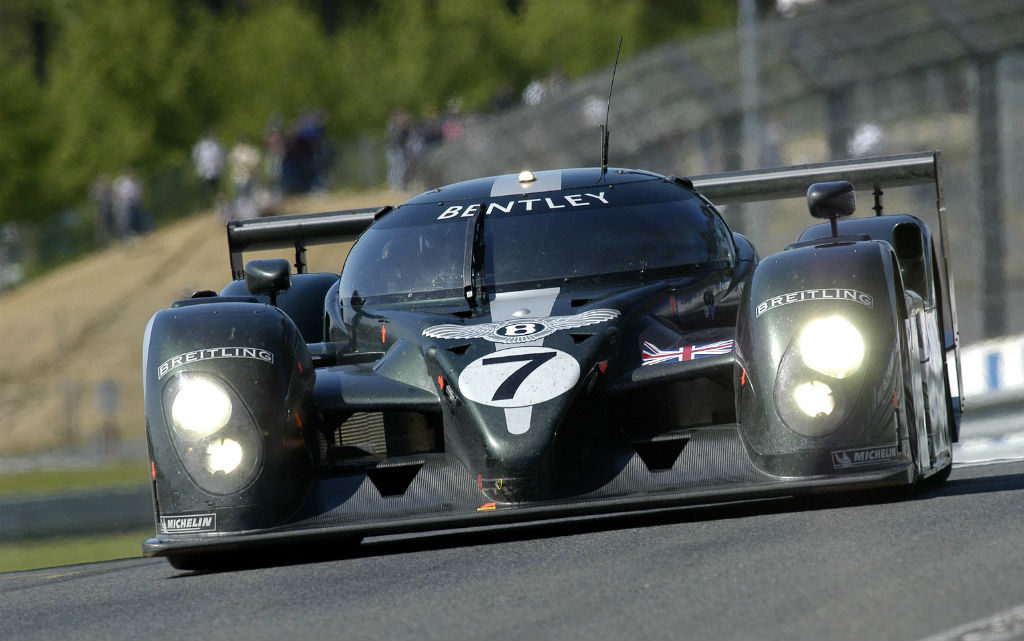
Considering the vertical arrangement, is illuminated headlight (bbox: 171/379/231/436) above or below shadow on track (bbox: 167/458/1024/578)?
above

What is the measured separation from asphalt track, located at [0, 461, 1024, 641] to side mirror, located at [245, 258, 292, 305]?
4.92ft

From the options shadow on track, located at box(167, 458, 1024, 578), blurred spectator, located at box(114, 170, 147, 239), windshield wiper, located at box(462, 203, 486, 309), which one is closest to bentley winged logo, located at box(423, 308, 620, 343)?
windshield wiper, located at box(462, 203, 486, 309)

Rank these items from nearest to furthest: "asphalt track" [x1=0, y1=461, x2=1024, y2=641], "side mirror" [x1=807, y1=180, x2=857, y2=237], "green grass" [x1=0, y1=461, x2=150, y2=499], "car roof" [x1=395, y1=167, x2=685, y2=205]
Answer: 1. "asphalt track" [x1=0, y1=461, x2=1024, y2=641]
2. "side mirror" [x1=807, y1=180, x2=857, y2=237]
3. "car roof" [x1=395, y1=167, x2=685, y2=205]
4. "green grass" [x1=0, y1=461, x2=150, y2=499]

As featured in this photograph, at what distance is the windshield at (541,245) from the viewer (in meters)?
7.38

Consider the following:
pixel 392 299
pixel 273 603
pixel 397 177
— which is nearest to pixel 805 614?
pixel 273 603

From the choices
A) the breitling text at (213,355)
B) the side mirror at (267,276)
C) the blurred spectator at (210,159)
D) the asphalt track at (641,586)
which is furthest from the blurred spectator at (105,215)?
the breitling text at (213,355)

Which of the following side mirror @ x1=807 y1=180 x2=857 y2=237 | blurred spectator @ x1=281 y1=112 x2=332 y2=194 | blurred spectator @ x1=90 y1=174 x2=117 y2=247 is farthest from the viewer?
blurred spectator @ x1=90 y1=174 x2=117 y2=247

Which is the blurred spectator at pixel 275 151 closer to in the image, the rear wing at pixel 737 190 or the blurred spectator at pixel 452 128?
the blurred spectator at pixel 452 128

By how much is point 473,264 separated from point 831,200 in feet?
5.10

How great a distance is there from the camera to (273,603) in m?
5.29

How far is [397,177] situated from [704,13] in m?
25.8

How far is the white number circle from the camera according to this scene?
19.7ft

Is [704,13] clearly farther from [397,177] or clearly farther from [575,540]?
[575,540]

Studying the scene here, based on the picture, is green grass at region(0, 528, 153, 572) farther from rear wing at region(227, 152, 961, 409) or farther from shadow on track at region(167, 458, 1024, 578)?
shadow on track at region(167, 458, 1024, 578)
